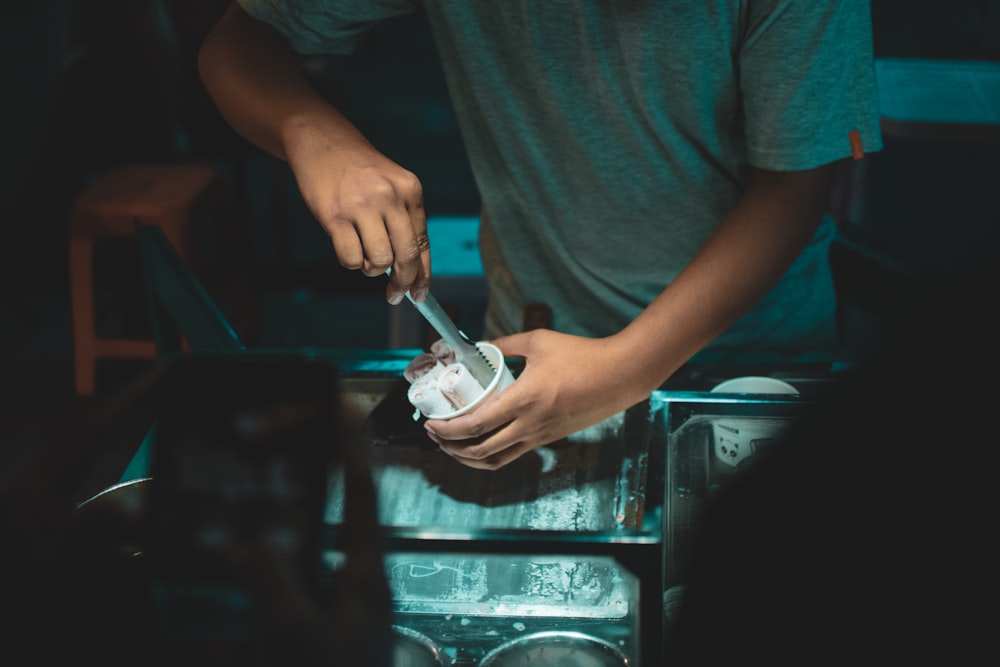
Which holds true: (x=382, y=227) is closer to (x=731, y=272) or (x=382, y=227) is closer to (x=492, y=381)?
(x=492, y=381)

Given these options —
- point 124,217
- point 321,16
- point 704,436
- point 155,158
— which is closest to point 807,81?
point 704,436

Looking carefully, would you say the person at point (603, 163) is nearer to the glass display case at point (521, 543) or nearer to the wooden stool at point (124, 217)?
the glass display case at point (521, 543)

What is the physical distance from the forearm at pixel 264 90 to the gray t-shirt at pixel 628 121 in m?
0.04

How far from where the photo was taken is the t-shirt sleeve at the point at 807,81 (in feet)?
3.99

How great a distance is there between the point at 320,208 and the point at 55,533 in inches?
26.2

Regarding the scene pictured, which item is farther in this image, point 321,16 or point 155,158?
point 155,158

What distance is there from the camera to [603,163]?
1.52 m

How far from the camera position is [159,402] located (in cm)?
73

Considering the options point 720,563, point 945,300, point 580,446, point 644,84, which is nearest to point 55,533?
point 720,563

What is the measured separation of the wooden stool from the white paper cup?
2.15 metres

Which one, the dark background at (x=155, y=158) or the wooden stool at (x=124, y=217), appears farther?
the dark background at (x=155, y=158)

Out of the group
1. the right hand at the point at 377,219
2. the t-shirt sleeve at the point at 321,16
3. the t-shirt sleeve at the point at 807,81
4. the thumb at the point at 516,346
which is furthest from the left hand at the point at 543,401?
the t-shirt sleeve at the point at 321,16

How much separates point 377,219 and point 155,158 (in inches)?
125

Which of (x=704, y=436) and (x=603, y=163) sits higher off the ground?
(x=603, y=163)
